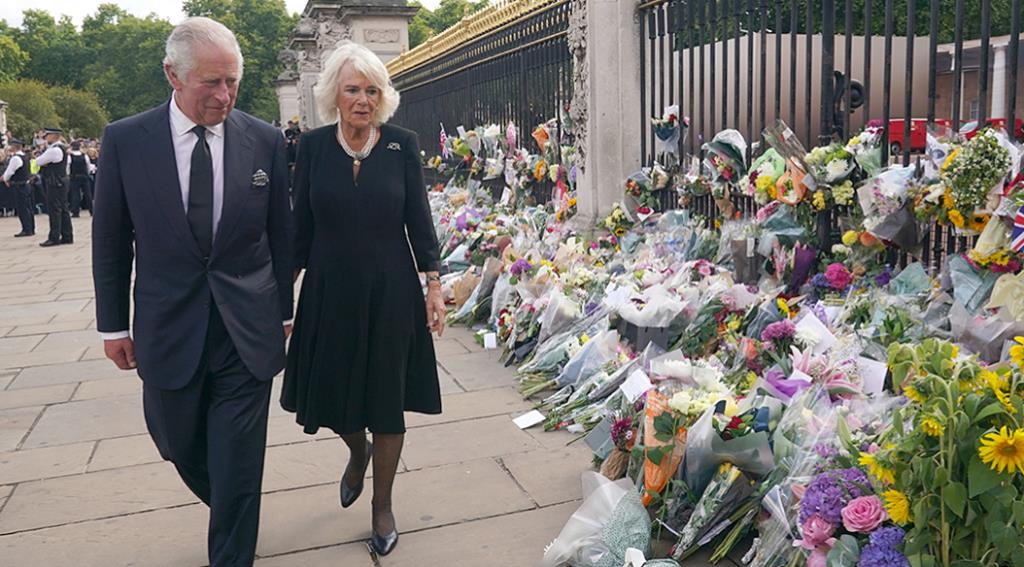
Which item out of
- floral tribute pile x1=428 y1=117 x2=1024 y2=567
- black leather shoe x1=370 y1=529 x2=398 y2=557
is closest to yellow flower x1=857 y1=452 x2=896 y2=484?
floral tribute pile x1=428 y1=117 x2=1024 y2=567

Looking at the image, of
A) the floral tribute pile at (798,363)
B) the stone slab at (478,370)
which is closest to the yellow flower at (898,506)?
the floral tribute pile at (798,363)

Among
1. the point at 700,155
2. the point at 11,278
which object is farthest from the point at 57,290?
the point at 700,155

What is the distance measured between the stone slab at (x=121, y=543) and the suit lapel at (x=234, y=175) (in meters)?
1.30

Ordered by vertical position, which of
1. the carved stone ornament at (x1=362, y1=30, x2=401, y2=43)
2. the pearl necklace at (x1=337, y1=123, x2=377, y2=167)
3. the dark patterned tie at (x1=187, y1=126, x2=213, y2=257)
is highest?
the carved stone ornament at (x1=362, y1=30, x2=401, y2=43)

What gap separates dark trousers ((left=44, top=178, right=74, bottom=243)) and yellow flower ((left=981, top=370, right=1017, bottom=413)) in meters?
16.3

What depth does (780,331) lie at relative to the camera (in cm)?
388

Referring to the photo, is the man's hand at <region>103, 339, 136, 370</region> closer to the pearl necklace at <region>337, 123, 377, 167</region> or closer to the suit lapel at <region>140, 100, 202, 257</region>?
the suit lapel at <region>140, 100, 202, 257</region>

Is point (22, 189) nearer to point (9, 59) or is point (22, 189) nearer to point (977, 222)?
point (977, 222)

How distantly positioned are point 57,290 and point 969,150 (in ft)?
32.7

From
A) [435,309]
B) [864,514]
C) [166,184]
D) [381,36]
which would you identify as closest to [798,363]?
[864,514]

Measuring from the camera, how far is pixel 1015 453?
216cm

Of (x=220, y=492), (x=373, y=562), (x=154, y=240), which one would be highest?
(x=154, y=240)

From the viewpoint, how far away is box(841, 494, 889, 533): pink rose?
101 inches

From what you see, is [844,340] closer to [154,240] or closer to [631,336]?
[631,336]
